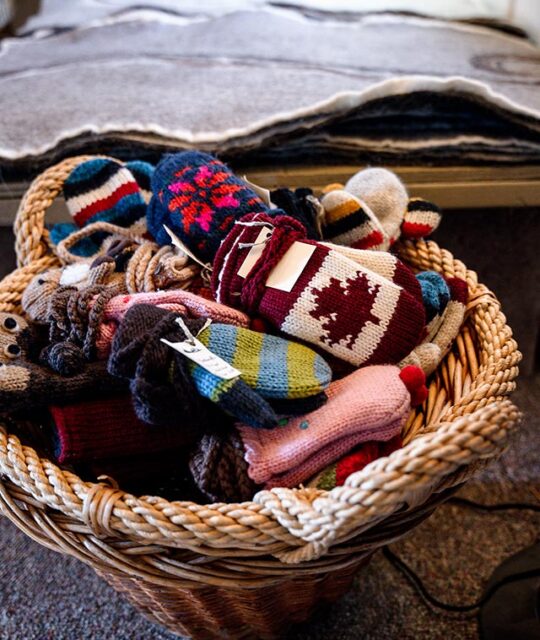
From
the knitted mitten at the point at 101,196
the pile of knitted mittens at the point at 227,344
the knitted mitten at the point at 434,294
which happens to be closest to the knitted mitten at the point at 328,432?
the pile of knitted mittens at the point at 227,344

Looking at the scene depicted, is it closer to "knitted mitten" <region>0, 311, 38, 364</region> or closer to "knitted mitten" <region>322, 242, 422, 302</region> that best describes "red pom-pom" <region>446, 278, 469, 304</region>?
"knitted mitten" <region>322, 242, 422, 302</region>

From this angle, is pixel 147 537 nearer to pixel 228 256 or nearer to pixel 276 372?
pixel 276 372

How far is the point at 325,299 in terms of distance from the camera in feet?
2.04

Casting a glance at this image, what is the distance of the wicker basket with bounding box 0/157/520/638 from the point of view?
472mm

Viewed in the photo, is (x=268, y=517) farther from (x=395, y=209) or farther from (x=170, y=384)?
(x=395, y=209)

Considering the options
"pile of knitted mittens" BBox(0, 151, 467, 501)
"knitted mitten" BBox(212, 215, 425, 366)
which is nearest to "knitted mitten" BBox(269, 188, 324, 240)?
"pile of knitted mittens" BBox(0, 151, 467, 501)

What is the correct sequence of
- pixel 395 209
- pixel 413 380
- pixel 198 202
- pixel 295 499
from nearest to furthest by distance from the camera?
1. pixel 295 499
2. pixel 413 380
3. pixel 198 202
4. pixel 395 209

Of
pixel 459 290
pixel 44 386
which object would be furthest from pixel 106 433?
pixel 459 290

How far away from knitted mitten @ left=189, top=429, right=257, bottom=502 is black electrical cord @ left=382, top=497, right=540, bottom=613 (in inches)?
15.9

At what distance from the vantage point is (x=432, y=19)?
154cm

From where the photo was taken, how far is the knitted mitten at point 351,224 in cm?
76

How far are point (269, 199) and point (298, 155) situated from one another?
274 millimetres

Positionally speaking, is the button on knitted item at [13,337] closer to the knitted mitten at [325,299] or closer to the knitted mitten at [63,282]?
the knitted mitten at [63,282]

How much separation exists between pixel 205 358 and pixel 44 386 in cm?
18
